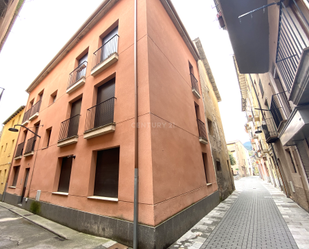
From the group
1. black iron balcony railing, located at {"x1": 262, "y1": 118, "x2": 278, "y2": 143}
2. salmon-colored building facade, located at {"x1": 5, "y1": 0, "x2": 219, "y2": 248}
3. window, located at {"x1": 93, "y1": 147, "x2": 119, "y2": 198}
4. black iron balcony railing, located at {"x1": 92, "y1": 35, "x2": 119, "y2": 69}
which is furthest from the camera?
black iron balcony railing, located at {"x1": 262, "y1": 118, "x2": 278, "y2": 143}

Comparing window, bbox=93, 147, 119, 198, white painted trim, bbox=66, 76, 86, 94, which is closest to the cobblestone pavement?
window, bbox=93, 147, 119, 198

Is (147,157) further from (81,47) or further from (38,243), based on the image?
(81,47)

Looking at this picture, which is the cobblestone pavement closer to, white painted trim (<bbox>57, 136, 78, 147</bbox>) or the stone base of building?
the stone base of building

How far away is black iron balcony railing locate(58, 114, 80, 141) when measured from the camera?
688 cm

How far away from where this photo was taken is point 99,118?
19.0 feet

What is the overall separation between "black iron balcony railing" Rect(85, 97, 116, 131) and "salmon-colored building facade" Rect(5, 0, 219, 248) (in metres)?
0.04

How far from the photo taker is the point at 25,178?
9.38 meters

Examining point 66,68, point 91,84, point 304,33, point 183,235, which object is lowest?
point 183,235

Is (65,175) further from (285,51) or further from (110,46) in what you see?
(285,51)

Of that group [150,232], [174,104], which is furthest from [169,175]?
[174,104]

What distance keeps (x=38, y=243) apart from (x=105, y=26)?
30.6 ft

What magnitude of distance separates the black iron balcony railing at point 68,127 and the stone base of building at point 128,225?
3168 mm

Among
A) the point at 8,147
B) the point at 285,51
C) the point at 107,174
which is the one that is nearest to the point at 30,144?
the point at 8,147

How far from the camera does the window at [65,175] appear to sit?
624 cm
